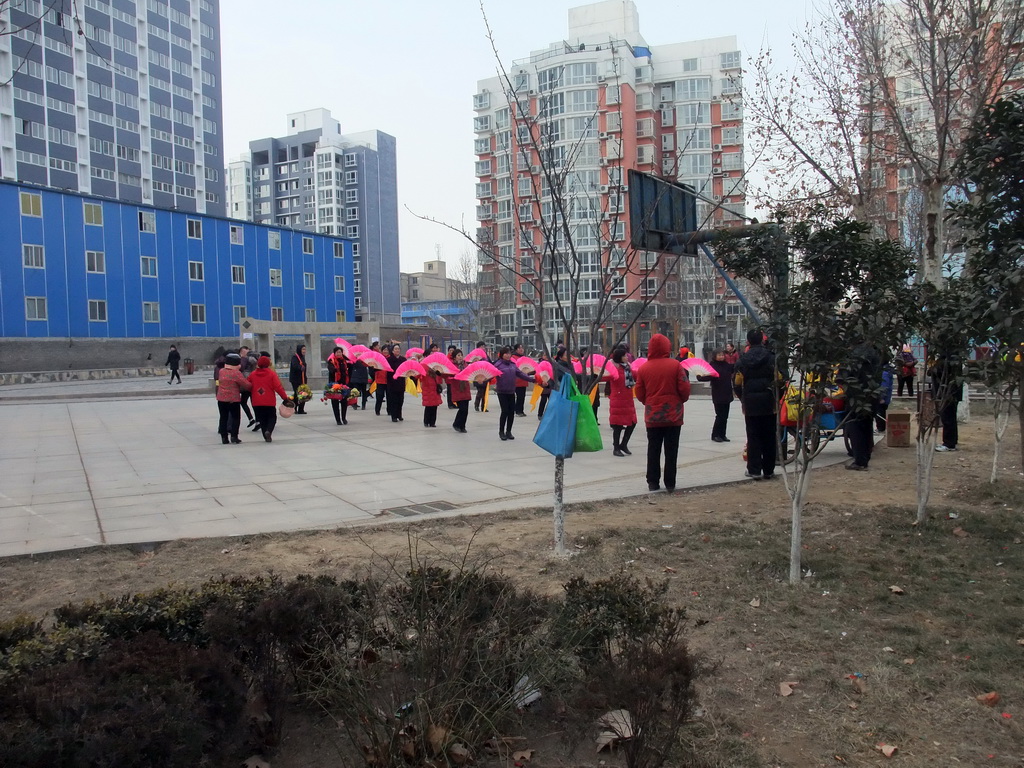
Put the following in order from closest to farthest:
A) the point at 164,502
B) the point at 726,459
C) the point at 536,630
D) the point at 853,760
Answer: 1. the point at 853,760
2. the point at 536,630
3. the point at 164,502
4. the point at 726,459

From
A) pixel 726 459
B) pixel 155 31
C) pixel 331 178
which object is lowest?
pixel 726 459

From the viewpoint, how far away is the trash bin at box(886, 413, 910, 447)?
39.2 ft

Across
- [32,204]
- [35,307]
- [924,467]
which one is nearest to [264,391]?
[924,467]

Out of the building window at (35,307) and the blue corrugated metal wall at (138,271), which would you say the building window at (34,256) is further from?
the building window at (35,307)

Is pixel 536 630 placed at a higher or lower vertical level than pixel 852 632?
higher

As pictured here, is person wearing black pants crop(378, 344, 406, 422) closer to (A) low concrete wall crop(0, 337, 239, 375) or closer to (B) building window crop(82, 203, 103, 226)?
(A) low concrete wall crop(0, 337, 239, 375)

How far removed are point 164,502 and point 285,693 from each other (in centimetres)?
572

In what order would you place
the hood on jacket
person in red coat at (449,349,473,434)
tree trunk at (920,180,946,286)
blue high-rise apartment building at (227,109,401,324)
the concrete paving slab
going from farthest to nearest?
blue high-rise apartment building at (227,109,401,324) < person in red coat at (449,349,473,434) < tree trunk at (920,180,946,286) < the hood on jacket < the concrete paving slab

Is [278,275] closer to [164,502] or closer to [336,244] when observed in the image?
[336,244]

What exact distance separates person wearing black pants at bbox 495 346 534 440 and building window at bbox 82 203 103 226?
42.9 metres

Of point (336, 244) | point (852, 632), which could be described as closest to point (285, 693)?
point (852, 632)

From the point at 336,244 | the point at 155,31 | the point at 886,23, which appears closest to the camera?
the point at 886,23

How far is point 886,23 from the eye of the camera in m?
13.5

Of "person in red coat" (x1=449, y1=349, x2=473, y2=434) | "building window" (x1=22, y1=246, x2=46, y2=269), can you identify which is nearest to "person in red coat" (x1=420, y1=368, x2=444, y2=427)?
"person in red coat" (x1=449, y1=349, x2=473, y2=434)
